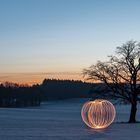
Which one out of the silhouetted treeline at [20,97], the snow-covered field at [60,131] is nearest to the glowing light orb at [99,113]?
the snow-covered field at [60,131]

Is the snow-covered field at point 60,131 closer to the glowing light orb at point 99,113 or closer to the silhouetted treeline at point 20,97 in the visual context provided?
the glowing light orb at point 99,113

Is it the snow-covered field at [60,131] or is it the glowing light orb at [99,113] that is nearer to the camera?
the snow-covered field at [60,131]

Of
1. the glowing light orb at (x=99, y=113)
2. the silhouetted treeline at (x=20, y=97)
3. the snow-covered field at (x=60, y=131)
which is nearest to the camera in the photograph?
the snow-covered field at (x=60, y=131)

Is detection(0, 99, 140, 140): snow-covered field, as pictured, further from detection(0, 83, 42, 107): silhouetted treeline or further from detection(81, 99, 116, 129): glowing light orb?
detection(0, 83, 42, 107): silhouetted treeline

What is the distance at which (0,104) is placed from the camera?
173 m

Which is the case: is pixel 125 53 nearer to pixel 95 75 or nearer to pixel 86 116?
pixel 95 75

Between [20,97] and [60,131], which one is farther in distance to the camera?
[20,97]

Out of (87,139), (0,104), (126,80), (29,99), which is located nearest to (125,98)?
(126,80)

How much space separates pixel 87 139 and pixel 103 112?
17.1m

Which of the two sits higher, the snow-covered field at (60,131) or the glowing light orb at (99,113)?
the glowing light orb at (99,113)

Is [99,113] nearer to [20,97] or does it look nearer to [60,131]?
[60,131]

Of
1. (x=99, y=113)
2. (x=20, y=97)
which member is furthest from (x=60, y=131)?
(x=20, y=97)

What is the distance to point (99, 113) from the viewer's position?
4672cm

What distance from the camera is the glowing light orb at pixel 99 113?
4531cm
